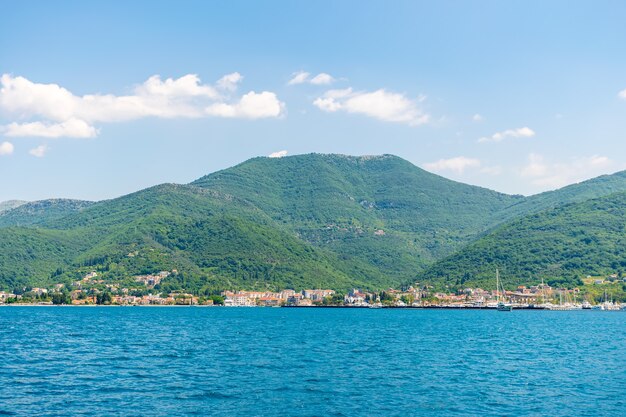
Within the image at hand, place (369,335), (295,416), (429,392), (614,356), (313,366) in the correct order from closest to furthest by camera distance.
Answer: (295,416) < (429,392) < (313,366) < (614,356) < (369,335)

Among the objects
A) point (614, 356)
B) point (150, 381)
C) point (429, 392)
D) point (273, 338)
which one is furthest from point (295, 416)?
point (273, 338)

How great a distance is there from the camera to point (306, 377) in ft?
152

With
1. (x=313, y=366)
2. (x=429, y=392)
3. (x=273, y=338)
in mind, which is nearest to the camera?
(x=429, y=392)

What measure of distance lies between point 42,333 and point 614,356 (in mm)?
64576

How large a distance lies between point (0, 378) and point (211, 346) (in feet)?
Result: 84.5

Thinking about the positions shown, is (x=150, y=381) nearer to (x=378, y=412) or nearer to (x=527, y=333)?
(x=378, y=412)

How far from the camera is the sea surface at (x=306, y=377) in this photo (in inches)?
1448

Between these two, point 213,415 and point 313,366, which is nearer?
point 213,415

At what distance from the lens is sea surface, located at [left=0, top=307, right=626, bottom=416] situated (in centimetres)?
3678

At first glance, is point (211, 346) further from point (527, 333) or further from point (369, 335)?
point (527, 333)

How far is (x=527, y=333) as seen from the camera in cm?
9569

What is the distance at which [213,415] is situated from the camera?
34594 mm

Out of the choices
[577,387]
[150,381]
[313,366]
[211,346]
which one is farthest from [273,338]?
[577,387]

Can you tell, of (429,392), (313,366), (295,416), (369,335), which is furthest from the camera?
(369,335)
